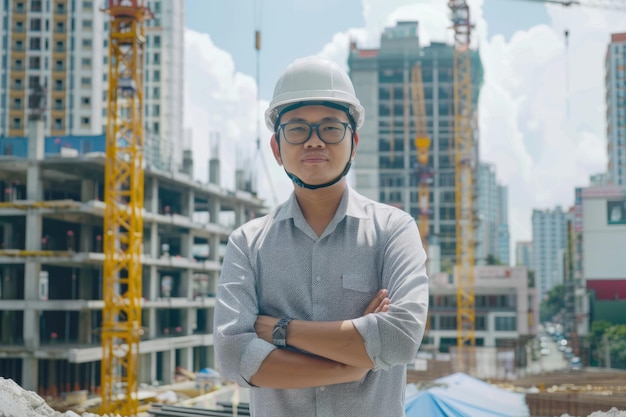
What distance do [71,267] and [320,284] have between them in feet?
128

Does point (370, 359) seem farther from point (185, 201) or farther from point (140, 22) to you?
point (185, 201)

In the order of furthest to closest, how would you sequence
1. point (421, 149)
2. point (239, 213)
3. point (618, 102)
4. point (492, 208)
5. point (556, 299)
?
point (492, 208) < point (556, 299) < point (421, 149) < point (618, 102) < point (239, 213)

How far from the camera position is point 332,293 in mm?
2176

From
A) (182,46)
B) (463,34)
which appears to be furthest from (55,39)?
(463,34)

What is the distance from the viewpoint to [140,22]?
1334 inches

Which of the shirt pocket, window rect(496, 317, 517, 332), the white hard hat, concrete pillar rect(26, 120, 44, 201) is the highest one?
concrete pillar rect(26, 120, 44, 201)

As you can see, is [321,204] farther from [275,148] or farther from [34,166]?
[34,166]

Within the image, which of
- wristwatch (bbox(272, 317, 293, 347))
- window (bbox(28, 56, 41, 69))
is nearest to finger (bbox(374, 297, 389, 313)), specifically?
wristwatch (bbox(272, 317, 293, 347))

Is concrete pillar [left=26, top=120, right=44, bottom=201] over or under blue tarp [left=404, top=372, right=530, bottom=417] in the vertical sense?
over

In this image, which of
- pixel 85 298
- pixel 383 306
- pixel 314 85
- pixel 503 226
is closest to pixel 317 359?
pixel 383 306

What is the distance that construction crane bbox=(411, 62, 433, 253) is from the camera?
252ft

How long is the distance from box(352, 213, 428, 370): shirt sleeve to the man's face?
0.26m

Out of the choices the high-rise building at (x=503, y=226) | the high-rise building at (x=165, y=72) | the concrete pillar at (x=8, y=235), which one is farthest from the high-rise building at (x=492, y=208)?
the concrete pillar at (x=8, y=235)

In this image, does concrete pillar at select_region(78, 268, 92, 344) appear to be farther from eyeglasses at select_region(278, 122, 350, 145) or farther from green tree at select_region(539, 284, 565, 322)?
green tree at select_region(539, 284, 565, 322)
